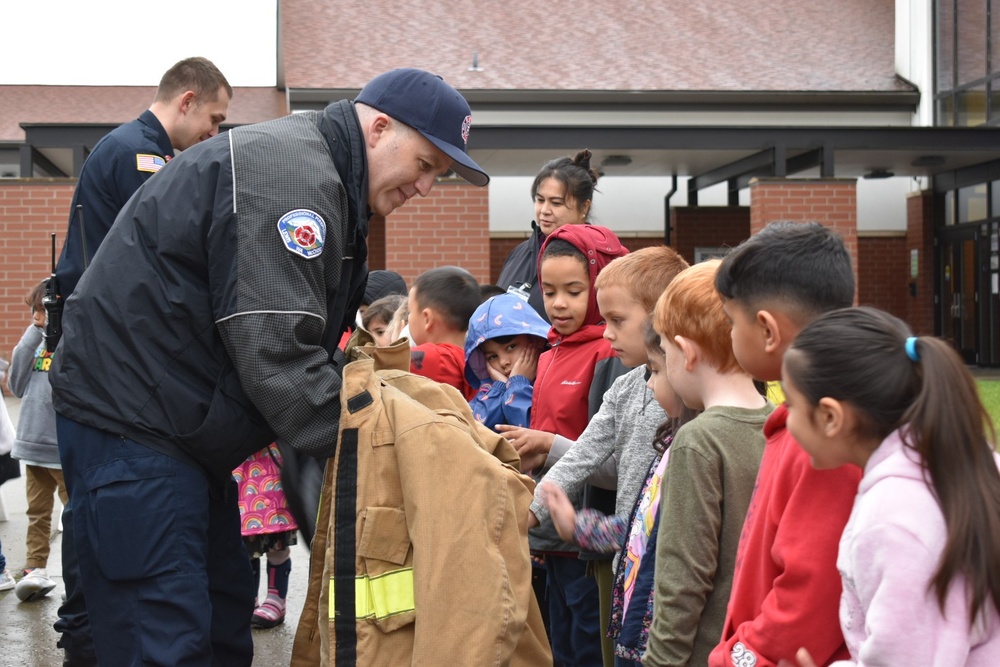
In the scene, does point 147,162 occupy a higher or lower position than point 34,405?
higher

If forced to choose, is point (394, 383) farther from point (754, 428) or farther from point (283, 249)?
point (754, 428)

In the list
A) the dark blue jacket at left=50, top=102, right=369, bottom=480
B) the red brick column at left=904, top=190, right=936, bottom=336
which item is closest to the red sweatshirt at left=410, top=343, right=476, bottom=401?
the dark blue jacket at left=50, top=102, right=369, bottom=480

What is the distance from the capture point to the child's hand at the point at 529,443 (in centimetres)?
353

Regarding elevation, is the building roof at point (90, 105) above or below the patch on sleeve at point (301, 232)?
above

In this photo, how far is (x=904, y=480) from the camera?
1.79 metres

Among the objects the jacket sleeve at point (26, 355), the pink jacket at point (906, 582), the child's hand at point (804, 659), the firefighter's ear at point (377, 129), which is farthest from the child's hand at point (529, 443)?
the jacket sleeve at point (26, 355)

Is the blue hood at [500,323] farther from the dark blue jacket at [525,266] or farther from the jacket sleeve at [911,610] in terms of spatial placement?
the jacket sleeve at [911,610]

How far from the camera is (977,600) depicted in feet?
5.67

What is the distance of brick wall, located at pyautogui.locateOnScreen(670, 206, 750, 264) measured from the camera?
2302 cm

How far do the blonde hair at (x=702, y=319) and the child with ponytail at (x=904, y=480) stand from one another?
2.47 feet

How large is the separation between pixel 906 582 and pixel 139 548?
1.84 meters

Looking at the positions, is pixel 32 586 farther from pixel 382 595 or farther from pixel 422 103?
pixel 422 103

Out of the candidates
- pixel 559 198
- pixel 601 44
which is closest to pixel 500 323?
pixel 559 198

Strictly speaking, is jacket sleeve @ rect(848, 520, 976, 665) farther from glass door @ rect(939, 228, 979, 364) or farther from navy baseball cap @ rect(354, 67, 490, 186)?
glass door @ rect(939, 228, 979, 364)
